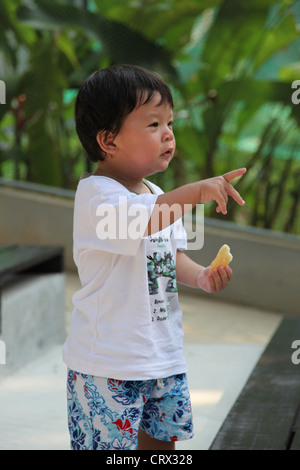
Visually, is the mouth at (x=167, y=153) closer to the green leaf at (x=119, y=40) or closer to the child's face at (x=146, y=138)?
the child's face at (x=146, y=138)

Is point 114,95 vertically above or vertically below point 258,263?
above

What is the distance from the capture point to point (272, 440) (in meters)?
2.20

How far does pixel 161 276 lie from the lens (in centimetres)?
159

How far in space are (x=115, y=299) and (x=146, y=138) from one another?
0.33 metres

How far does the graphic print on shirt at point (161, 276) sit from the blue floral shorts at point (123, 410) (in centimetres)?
15

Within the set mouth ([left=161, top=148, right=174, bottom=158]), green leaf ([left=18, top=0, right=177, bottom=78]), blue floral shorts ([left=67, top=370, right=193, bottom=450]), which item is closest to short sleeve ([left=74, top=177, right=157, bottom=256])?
mouth ([left=161, top=148, right=174, bottom=158])

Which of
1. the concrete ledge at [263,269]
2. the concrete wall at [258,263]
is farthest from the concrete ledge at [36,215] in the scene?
the concrete ledge at [263,269]

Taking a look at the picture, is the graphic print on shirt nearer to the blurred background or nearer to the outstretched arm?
the outstretched arm

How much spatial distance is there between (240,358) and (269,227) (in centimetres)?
168

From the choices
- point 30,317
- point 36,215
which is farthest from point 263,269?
point 30,317

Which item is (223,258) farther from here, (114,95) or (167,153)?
(114,95)

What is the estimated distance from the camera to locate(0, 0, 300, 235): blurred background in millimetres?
5273

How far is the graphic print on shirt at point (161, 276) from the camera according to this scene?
1575mm

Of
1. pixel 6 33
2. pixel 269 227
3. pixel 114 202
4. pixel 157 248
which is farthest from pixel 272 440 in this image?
pixel 6 33
